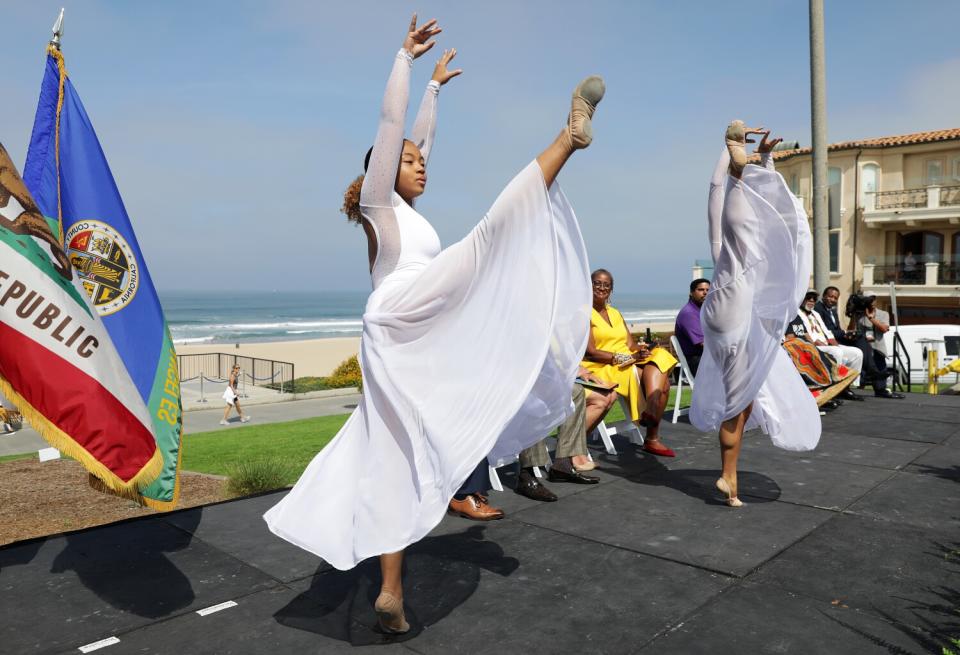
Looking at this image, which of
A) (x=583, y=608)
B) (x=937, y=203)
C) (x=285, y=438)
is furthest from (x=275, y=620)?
(x=937, y=203)

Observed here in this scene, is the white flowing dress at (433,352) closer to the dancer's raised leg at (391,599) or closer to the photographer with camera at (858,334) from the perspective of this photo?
the dancer's raised leg at (391,599)

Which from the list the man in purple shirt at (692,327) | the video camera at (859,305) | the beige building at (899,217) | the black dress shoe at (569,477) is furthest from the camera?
the beige building at (899,217)

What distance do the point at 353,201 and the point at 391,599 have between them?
1685 millimetres

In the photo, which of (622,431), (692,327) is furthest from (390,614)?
(692,327)

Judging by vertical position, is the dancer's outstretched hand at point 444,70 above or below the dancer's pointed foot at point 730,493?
above

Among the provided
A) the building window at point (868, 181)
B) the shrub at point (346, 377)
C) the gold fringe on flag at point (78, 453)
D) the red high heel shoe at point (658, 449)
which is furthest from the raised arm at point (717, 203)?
the building window at point (868, 181)

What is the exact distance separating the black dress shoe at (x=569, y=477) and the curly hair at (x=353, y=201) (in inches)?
108

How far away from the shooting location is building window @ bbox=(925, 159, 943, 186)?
3300cm

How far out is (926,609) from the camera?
9.73 ft

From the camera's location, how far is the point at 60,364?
2867 millimetres

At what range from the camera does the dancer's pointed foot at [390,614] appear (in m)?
2.74

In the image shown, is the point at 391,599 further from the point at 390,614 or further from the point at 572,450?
the point at 572,450

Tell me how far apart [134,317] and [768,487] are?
4111 millimetres

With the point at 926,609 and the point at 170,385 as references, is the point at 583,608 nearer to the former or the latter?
the point at 926,609
